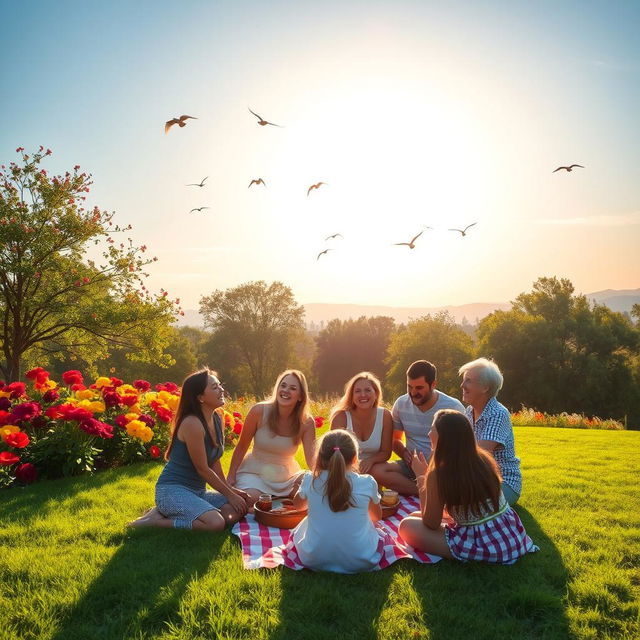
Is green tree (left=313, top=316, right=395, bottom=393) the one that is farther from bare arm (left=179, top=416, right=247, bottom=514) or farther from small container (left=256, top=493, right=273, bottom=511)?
bare arm (left=179, top=416, right=247, bottom=514)

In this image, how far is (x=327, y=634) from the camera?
3.11 m

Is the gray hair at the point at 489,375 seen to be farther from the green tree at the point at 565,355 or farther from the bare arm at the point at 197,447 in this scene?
the green tree at the point at 565,355

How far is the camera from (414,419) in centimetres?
635

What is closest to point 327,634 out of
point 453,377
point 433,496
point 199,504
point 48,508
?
point 433,496

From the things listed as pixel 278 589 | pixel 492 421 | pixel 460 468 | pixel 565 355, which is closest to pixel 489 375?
pixel 492 421

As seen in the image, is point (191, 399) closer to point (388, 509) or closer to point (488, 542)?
point (388, 509)

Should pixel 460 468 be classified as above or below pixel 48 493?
above

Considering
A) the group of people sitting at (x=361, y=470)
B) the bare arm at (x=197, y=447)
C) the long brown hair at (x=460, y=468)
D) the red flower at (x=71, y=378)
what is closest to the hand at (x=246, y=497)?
the group of people sitting at (x=361, y=470)

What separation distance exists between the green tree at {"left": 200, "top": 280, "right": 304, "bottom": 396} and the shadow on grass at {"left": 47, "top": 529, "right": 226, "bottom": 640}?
38.5m

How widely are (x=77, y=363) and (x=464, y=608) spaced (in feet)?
140

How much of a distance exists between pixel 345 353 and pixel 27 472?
144 ft

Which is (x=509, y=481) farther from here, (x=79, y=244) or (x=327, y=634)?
(x=79, y=244)

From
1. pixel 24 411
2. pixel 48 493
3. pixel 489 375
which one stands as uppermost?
pixel 489 375

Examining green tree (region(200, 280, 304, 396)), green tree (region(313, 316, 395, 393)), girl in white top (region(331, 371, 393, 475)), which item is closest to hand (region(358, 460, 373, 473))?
girl in white top (region(331, 371, 393, 475))
